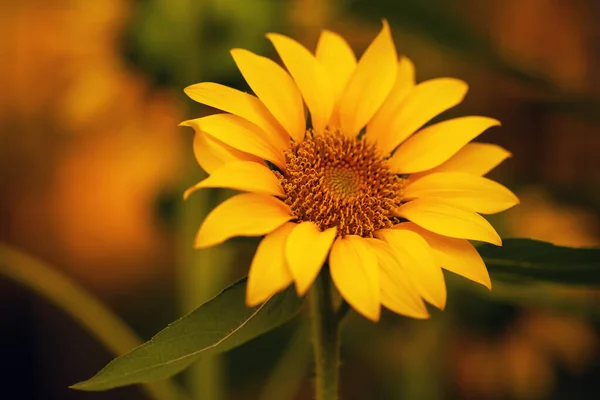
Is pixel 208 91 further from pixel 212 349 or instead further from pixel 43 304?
pixel 43 304

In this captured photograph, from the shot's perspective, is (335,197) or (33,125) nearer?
(335,197)

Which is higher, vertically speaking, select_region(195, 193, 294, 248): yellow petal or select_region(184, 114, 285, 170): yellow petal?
select_region(184, 114, 285, 170): yellow petal

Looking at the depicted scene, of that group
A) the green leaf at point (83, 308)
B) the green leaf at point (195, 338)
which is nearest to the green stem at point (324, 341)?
the green leaf at point (195, 338)

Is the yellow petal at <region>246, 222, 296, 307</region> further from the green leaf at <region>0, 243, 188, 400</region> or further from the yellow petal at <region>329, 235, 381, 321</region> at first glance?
the green leaf at <region>0, 243, 188, 400</region>

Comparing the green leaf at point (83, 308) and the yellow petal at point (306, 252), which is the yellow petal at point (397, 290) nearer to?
the yellow petal at point (306, 252)

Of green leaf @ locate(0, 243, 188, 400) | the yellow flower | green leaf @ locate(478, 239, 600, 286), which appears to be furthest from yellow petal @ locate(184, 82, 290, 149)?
green leaf @ locate(0, 243, 188, 400)

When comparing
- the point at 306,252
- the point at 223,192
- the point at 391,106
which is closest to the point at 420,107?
the point at 391,106

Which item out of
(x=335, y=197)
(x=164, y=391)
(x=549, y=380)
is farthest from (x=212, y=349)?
(x=549, y=380)
